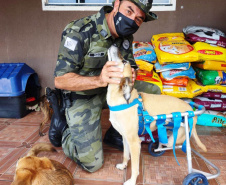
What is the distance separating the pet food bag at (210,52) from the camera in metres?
2.57

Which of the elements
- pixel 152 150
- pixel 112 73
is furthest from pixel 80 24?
pixel 152 150

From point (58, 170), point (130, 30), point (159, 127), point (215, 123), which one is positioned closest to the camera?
point (58, 170)

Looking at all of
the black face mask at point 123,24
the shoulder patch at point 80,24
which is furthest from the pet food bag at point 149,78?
the shoulder patch at point 80,24

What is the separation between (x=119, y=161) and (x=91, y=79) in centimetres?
90

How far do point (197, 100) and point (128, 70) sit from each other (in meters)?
1.75

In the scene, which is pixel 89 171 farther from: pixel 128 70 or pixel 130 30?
pixel 130 30

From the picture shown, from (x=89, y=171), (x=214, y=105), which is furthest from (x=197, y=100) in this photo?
(x=89, y=171)

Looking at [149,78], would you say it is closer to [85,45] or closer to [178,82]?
[178,82]

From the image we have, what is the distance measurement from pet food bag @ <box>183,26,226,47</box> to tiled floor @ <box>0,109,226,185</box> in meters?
1.19

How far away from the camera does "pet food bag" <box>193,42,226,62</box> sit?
257cm

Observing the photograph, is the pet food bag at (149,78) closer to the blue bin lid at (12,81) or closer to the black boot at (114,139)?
the black boot at (114,139)

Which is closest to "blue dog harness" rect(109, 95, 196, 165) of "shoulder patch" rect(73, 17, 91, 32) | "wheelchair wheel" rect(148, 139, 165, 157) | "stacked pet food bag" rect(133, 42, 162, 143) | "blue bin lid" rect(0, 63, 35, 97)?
"wheelchair wheel" rect(148, 139, 165, 157)

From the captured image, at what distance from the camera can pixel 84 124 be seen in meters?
1.79

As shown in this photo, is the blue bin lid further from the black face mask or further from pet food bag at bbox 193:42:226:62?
pet food bag at bbox 193:42:226:62
